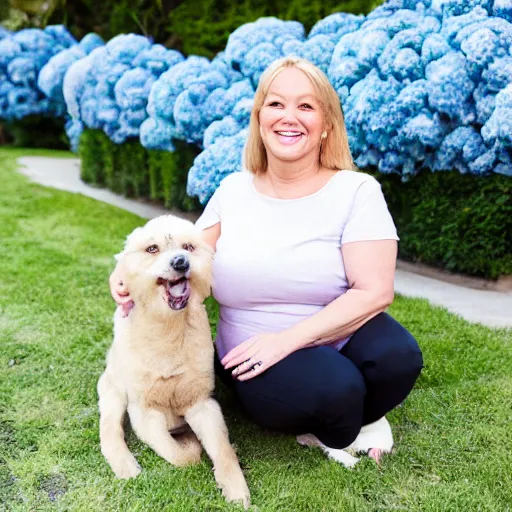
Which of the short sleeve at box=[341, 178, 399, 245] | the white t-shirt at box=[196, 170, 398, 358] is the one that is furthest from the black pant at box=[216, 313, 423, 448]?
the short sleeve at box=[341, 178, 399, 245]

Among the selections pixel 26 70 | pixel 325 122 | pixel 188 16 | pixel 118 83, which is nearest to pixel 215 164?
pixel 325 122

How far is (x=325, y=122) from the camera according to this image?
2439mm

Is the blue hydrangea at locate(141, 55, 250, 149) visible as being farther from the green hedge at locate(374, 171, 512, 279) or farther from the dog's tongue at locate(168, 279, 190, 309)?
the dog's tongue at locate(168, 279, 190, 309)

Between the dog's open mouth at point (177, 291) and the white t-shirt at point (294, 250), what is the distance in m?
0.24

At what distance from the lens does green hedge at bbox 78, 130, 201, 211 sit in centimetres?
653

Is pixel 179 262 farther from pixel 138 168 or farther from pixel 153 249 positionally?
pixel 138 168

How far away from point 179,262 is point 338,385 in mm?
692

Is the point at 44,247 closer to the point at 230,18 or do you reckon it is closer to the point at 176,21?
the point at 230,18

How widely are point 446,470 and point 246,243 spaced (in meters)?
1.14

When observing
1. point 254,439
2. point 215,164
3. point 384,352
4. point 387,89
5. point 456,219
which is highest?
point 387,89

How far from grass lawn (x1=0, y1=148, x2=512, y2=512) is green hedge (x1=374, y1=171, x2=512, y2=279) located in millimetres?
783

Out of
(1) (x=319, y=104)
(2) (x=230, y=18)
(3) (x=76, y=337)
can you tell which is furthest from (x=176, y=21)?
(1) (x=319, y=104)

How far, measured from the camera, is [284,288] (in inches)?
92.0

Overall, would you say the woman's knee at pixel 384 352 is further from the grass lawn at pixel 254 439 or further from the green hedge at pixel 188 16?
the green hedge at pixel 188 16
